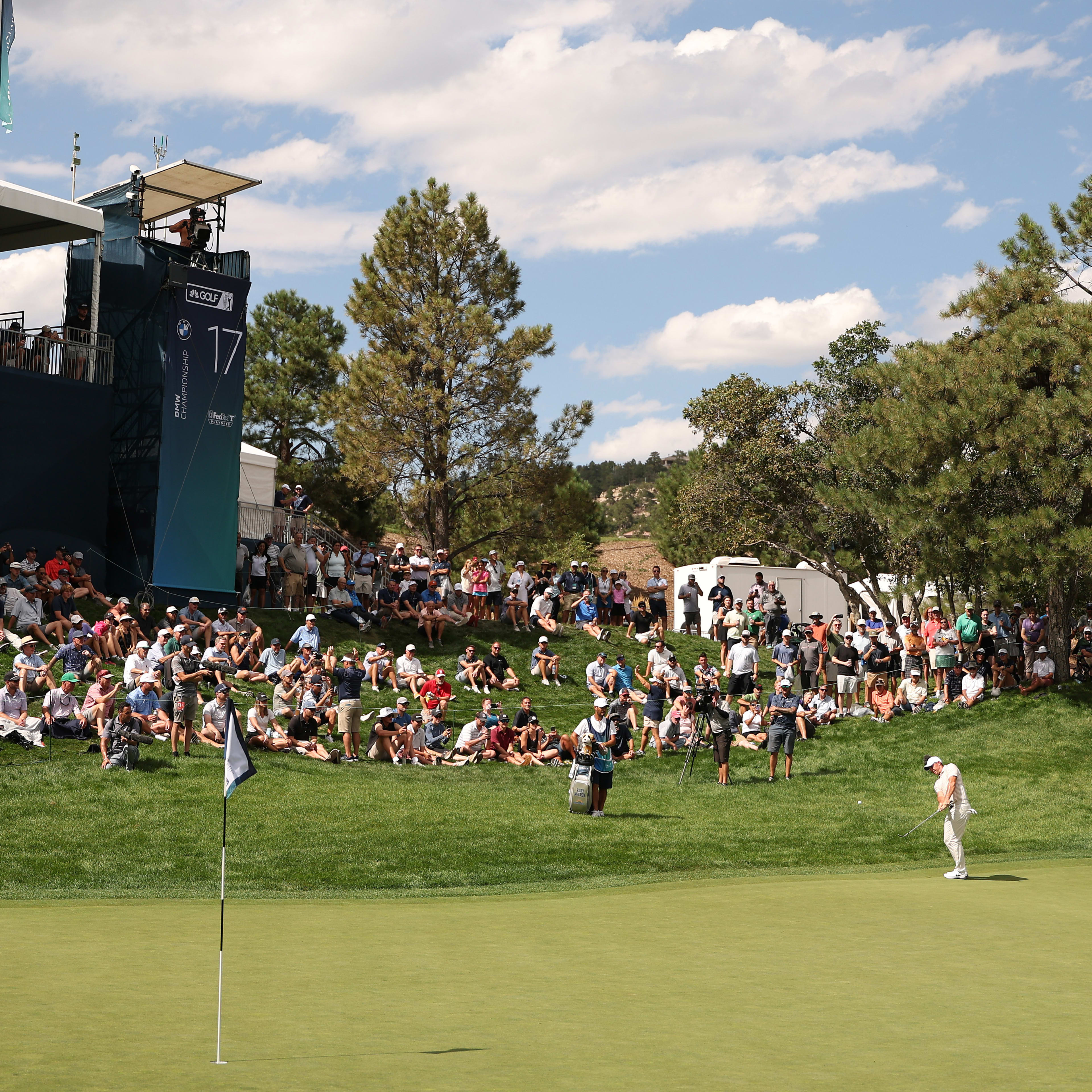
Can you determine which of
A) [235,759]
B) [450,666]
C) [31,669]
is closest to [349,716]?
[31,669]

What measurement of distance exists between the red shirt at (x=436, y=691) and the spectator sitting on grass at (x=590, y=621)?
23.0 feet

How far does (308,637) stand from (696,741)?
7392 millimetres

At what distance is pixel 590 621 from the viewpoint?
29641 millimetres

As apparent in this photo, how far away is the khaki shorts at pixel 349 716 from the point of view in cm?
2002

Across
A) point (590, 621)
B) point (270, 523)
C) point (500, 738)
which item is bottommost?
point (500, 738)

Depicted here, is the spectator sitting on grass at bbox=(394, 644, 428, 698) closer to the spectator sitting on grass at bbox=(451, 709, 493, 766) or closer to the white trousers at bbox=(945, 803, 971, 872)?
the spectator sitting on grass at bbox=(451, 709, 493, 766)

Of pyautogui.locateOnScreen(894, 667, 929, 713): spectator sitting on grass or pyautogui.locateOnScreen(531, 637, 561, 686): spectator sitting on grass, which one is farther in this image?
pyautogui.locateOnScreen(531, 637, 561, 686): spectator sitting on grass

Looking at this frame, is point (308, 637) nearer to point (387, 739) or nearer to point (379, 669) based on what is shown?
point (379, 669)

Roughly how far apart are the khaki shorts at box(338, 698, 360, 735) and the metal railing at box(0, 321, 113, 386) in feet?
35.4

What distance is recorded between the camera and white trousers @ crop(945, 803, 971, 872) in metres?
14.5

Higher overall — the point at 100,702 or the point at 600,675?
the point at 600,675

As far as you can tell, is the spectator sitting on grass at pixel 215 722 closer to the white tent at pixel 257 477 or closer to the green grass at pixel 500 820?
the green grass at pixel 500 820

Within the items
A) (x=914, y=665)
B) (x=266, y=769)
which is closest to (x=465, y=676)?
(x=266, y=769)

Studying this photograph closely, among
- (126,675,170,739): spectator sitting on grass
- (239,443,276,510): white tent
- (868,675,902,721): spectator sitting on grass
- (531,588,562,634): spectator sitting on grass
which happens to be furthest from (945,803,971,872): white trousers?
(239,443,276,510): white tent
